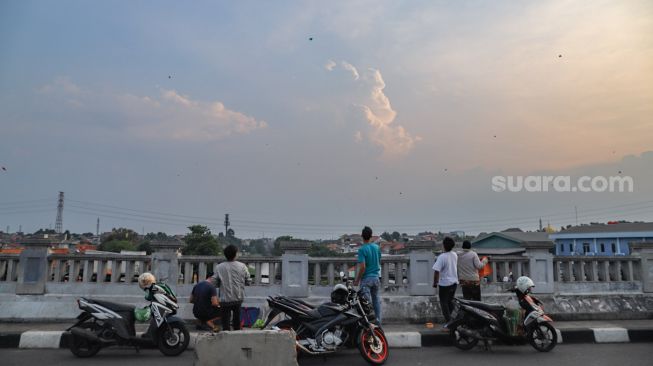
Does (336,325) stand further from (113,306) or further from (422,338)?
(113,306)

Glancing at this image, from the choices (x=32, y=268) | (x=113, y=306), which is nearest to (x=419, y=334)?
(x=113, y=306)

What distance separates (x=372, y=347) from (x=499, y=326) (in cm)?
237

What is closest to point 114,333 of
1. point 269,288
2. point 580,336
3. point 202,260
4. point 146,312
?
point 146,312

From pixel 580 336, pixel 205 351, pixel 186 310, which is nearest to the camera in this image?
pixel 205 351

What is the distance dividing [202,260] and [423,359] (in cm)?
481

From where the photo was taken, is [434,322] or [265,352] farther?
[434,322]

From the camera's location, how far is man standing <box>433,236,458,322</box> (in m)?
7.86

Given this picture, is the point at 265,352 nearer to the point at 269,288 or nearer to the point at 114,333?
the point at 114,333

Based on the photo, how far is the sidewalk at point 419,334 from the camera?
23.6 ft

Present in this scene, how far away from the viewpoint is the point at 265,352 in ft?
17.6

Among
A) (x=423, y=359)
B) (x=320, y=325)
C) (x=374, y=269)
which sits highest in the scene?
(x=374, y=269)

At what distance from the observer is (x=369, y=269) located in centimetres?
746

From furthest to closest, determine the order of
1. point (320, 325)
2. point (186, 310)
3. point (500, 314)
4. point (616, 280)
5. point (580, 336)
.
A: point (616, 280) → point (186, 310) → point (580, 336) → point (500, 314) → point (320, 325)

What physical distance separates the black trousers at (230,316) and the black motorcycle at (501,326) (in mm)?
3461
